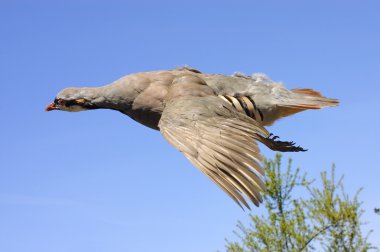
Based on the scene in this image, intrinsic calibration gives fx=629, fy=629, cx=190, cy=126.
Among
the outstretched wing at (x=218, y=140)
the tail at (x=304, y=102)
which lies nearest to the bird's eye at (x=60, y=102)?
the outstretched wing at (x=218, y=140)

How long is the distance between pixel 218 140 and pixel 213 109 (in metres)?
0.65

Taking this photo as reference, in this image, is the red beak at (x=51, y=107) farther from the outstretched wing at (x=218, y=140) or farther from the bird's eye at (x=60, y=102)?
the outstretched wing at (x=218, y=140)

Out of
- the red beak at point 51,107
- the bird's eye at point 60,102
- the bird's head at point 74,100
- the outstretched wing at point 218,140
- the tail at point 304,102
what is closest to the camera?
the outstretched wing at point 218,140

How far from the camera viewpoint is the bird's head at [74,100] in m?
6.68

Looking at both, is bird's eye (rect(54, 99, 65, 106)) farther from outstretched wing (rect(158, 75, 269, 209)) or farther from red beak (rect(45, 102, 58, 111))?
outstretched wing (rect(158, 75, 269, 209))

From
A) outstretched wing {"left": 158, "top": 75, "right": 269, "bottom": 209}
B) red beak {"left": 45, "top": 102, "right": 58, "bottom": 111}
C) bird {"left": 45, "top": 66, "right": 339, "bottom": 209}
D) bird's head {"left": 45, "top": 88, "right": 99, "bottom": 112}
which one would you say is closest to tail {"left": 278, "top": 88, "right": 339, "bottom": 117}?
bird {"left": 45, "top": 66, "right": 339, "bottom": 209}

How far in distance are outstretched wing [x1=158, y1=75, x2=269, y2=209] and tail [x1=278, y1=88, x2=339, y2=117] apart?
0.89m

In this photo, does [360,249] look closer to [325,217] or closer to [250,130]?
[325,217]

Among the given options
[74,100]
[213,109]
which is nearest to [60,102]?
[74,100]

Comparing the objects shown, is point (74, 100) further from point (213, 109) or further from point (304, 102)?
point (304, 102)

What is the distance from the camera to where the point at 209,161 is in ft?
15.3

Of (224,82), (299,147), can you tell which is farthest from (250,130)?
(299,147)

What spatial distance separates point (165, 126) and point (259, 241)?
13559 millimetres

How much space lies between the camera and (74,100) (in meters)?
6.88
